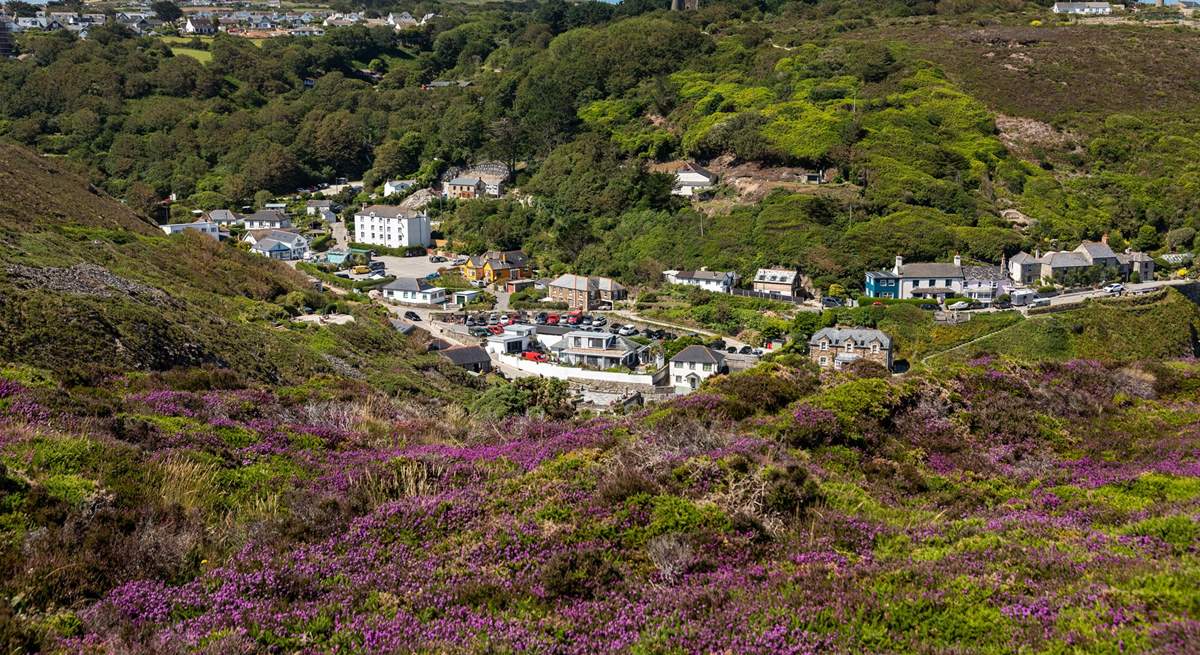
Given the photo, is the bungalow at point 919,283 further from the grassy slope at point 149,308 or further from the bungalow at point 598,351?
the grassy slope at point 149,308

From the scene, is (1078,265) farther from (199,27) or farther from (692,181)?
(199,27)

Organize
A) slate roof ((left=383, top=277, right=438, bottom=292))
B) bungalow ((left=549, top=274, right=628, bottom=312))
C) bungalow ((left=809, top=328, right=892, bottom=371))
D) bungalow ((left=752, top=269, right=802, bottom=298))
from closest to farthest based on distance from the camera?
bungalow ((left=809, top=328, right=892, bottom=371)), bungalow ((left=752, top=269, right=802, bottom=298)), bungalow ((left=549, top=274, right=628, bottom=312)), slate roof ((left=383, top=277, right=438, bottom=292))

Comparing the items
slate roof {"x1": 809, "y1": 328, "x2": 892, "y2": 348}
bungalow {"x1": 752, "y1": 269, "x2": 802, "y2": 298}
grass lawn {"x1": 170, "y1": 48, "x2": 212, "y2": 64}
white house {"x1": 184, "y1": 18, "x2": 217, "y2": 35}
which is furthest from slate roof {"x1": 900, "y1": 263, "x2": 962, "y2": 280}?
white house {"x1": 184, "y1": 18, "x2": 217, "y2": 35}

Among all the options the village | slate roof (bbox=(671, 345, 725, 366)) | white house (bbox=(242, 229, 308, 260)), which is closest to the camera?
slate roof (bbox=(671, 345, 725, 366))

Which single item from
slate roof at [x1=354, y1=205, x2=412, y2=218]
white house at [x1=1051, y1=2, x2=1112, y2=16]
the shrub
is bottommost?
slate roof at [x1=354, y1=205, x2=412, y2=218]

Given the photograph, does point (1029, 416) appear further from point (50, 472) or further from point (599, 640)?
point (50, 472)

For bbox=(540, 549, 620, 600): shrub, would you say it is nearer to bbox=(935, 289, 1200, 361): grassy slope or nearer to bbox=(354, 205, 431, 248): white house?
bbox=(935, 289, 1200, 361): grassy slope

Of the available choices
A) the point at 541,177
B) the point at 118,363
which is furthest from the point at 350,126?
the point at 118,363

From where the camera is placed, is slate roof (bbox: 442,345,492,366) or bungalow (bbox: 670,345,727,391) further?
slate roof (bbox: 442,345,492,366)

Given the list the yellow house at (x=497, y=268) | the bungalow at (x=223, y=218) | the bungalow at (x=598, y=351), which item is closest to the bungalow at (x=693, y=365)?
the bungalow at (x=598, y=351)
